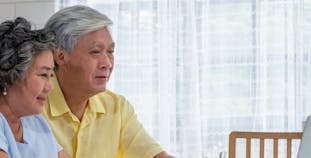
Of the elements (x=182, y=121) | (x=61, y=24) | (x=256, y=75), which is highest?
(x=61, y=24)

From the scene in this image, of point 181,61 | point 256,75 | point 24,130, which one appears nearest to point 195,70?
point 181,61

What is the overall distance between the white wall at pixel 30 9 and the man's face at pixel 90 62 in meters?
1.23

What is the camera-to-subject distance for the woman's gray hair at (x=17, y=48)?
4.22ft

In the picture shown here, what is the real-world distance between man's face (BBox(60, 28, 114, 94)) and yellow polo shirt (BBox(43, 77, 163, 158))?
2.6 inches

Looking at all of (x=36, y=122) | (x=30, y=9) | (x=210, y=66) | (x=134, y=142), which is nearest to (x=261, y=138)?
(x=134, y=142)

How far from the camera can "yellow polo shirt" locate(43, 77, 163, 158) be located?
165 cm

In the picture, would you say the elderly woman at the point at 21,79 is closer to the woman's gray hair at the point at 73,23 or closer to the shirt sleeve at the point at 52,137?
the shirt sleeve at the point at 52,137

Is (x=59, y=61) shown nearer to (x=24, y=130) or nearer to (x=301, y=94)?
(x=24, y=130)

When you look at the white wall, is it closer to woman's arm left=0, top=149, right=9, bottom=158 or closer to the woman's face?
the woman's face

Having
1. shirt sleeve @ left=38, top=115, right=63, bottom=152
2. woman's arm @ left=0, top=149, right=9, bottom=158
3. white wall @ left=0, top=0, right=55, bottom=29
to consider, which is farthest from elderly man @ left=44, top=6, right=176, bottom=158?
white wall @ left=0, top=0, right=55, bottom=29

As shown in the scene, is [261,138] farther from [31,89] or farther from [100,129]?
[31,89]

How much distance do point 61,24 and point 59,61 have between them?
104 millimetres

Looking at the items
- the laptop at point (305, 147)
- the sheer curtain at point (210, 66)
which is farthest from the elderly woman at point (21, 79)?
the sheer curtain at point (210, 66)

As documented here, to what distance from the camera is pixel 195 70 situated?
274 cm
